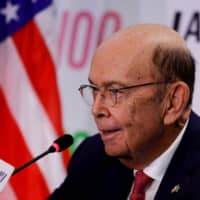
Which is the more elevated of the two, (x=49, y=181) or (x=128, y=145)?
(x=128, y=145)

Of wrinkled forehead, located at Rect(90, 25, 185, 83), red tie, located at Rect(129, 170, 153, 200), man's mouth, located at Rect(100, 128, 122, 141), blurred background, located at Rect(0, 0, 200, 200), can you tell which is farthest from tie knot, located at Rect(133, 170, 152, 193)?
blurred background, located at Rect(0, 0, 200, 200)

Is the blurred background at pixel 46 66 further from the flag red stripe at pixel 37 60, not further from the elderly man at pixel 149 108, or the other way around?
the elderly man at pixel 149 108

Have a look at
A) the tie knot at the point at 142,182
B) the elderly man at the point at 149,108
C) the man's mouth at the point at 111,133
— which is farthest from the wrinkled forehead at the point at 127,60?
the tie knot at the point at 142,182

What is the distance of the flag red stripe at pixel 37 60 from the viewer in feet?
6.71

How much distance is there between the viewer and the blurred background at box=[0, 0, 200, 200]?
204 cm

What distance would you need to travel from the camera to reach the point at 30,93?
2.07 m

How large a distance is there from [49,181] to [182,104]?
0.97 meters

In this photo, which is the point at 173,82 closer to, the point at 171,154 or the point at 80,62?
the point at 171,154

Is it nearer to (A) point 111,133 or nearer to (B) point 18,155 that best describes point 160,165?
(A) point 111,133

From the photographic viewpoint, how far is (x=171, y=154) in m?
1.30

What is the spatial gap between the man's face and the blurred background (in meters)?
0.81

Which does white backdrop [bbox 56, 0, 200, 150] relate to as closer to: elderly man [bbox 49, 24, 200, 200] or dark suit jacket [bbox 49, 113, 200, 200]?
dark suit jacket [bbox 49, 113, 200, 200]

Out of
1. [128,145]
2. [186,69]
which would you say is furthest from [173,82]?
[128,145]

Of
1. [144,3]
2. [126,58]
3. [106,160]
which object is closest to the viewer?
[126,58]
